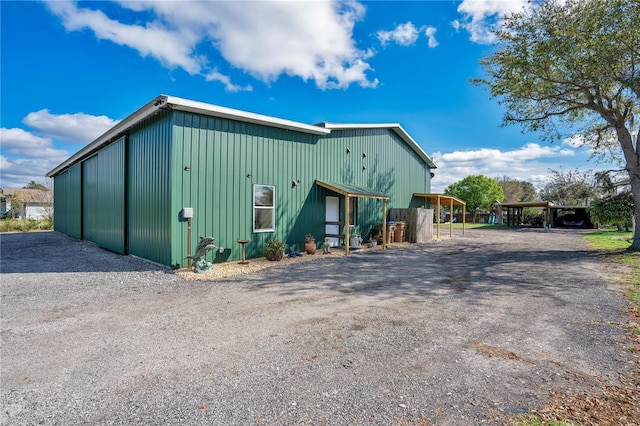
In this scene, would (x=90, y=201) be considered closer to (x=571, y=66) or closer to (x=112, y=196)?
(x=112, y=196)

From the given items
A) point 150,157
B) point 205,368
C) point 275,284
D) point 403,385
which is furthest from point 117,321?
point 150,157

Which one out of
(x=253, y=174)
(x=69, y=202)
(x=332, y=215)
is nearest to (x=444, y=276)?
(x=332, y=215)

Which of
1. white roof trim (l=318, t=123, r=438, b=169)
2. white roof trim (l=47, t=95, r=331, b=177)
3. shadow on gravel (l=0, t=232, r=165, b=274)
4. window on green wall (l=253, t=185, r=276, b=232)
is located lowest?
shadow on gravel (l=0, t=232, r=165, b=274)

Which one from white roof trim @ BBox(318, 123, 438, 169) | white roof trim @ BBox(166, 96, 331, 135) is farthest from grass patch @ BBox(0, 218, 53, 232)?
white roof trim @ BBox(318, 123, 438, 169)

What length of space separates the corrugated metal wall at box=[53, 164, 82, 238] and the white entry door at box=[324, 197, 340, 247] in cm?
1246

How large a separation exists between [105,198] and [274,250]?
7.76m

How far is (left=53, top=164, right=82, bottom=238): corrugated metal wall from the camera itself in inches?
631

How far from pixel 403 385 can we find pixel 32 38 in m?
13.2

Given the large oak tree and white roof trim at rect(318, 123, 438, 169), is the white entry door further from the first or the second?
the large oak tree

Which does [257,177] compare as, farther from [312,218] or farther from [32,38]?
[32,38]

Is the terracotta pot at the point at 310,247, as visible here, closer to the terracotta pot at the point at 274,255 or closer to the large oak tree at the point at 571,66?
the terracotta pot at the point at 274,255

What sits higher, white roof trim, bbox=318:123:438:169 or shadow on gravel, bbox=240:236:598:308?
white roof trim, bbox=318:123:438:169

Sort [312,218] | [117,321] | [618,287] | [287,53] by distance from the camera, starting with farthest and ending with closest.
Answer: [312,218]
[287,53]
[618,287]
[117,321]

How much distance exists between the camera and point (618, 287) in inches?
253
